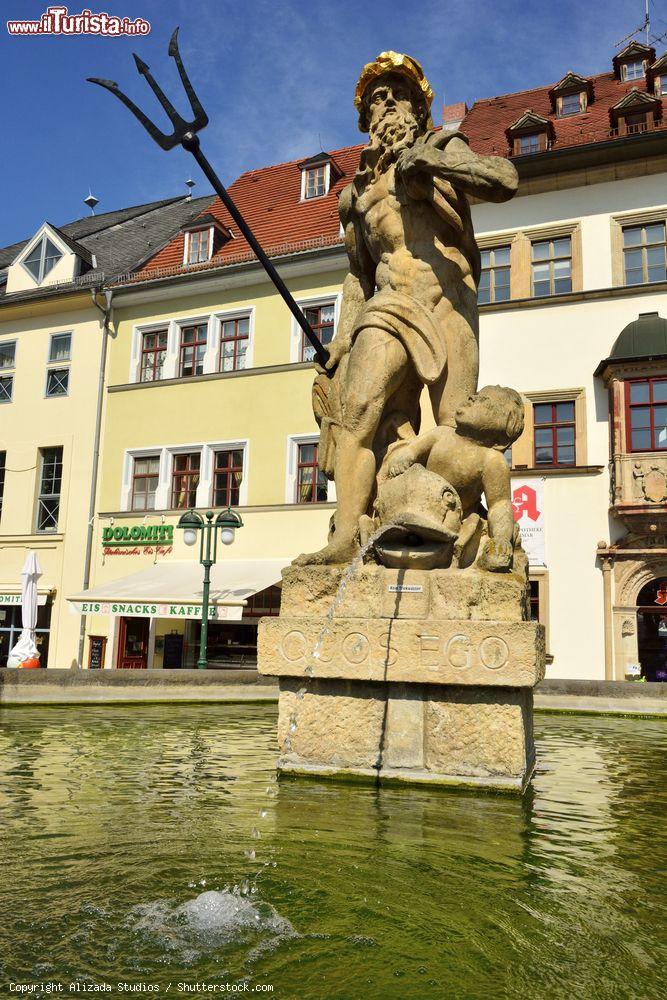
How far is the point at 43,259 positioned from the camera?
89.0ft

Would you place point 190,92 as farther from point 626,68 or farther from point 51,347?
point 626,68

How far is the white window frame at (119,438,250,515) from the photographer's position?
911 inches

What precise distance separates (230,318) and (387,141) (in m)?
19.4

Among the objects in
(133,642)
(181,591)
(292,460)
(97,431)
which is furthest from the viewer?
(97,431)

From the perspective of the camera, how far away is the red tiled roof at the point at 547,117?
21984 millimetres

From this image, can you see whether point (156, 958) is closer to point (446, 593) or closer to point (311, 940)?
point (311, 940)

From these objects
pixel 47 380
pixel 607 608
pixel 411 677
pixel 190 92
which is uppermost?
pixel 47 380

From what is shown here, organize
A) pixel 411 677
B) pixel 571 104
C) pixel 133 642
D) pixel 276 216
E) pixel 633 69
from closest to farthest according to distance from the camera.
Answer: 1. pixel 411 677
2. pixel 133 642
3. pixel 571 104
4. pixel 633 69
5. pixel 276 216

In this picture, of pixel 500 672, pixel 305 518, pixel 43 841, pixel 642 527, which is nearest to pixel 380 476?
pixel 500 672

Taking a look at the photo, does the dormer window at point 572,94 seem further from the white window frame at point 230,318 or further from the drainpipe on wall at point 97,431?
the drainpipe on wall at point 97,431

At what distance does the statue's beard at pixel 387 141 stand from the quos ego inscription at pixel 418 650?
2895 millimetres

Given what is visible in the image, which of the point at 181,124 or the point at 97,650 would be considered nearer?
the point at 181,124

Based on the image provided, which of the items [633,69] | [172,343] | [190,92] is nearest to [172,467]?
[172,343]

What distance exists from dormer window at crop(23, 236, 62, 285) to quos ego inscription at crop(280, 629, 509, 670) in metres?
25.7
